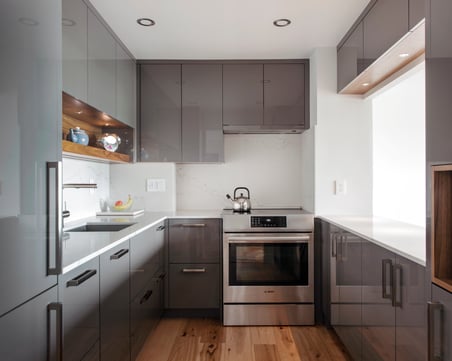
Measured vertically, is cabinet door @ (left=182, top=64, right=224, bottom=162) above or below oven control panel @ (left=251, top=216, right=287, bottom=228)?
above

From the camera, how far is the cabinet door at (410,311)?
1407 millimetres

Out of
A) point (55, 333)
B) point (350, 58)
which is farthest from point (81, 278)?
point (350, 58)

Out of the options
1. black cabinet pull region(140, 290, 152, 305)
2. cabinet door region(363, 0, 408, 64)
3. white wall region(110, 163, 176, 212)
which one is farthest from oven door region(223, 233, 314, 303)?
cabinet door region(363, 0, 408, 64)

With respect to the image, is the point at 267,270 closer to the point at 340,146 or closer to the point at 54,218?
the point at 340,146

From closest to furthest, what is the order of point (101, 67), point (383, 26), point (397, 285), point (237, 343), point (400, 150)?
1. point (397, 285)
2. point (383, 26)
3. point (101, 67)
4. point (237, 343)
5. point (400, 150)

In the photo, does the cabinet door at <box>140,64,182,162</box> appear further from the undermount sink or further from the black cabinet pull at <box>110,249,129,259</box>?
the black cabinet pull at <box>110,249,129,259</box>

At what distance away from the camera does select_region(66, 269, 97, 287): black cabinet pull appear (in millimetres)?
1407

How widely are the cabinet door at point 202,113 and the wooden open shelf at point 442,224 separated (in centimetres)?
231

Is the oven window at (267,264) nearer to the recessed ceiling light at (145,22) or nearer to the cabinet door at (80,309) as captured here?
the cabinet door at (80,309)

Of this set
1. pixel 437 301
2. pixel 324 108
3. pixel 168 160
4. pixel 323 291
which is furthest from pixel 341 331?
pixel 168 160

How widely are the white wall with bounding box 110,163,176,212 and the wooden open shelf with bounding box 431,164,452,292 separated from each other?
2598 mm

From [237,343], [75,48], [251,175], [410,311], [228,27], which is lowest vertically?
[237,343]

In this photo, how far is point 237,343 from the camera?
8.94ft

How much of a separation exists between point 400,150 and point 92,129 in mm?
2517
